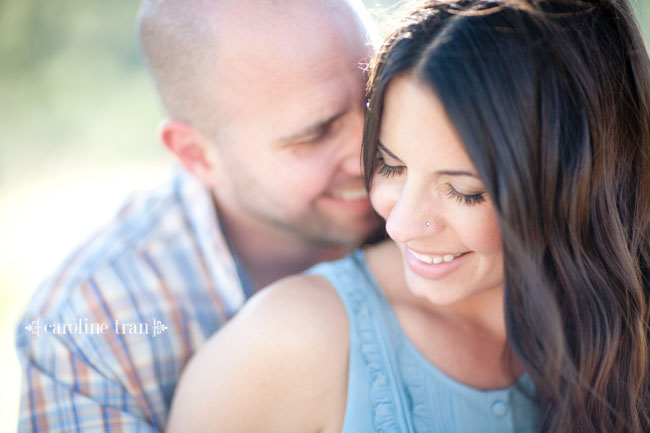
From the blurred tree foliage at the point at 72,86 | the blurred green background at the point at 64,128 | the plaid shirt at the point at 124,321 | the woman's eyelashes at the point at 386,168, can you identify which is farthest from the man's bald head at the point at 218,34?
the blurred tree foliage at the point at 72,86

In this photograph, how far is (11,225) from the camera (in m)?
6.09

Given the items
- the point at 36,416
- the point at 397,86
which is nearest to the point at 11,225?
the point at 36,416

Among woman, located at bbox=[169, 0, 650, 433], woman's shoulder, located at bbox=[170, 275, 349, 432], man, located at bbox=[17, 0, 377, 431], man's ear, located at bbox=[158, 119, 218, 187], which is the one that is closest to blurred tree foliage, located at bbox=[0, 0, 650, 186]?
man's ear, located at bbox=[158, 119, 218, 187]

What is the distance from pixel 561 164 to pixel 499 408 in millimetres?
764

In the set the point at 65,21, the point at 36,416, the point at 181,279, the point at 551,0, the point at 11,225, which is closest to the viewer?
the point at 551,0

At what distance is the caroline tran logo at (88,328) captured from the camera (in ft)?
7.45

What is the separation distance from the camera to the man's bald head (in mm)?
2291

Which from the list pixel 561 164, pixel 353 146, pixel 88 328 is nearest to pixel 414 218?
pixel 561 164

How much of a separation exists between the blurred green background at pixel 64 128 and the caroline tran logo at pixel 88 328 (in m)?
2.96

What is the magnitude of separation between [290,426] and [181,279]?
3.30 feet

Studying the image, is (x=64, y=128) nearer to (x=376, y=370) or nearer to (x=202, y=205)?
(x=202, y=205)

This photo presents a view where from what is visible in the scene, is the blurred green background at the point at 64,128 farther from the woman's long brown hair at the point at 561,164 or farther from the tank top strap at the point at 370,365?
the woman's long brown hair at the point at 561,164

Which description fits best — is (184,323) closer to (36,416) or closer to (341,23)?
(36,416)

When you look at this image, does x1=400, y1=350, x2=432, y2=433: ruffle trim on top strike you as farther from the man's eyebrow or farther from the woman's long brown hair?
the man's eyebrow
